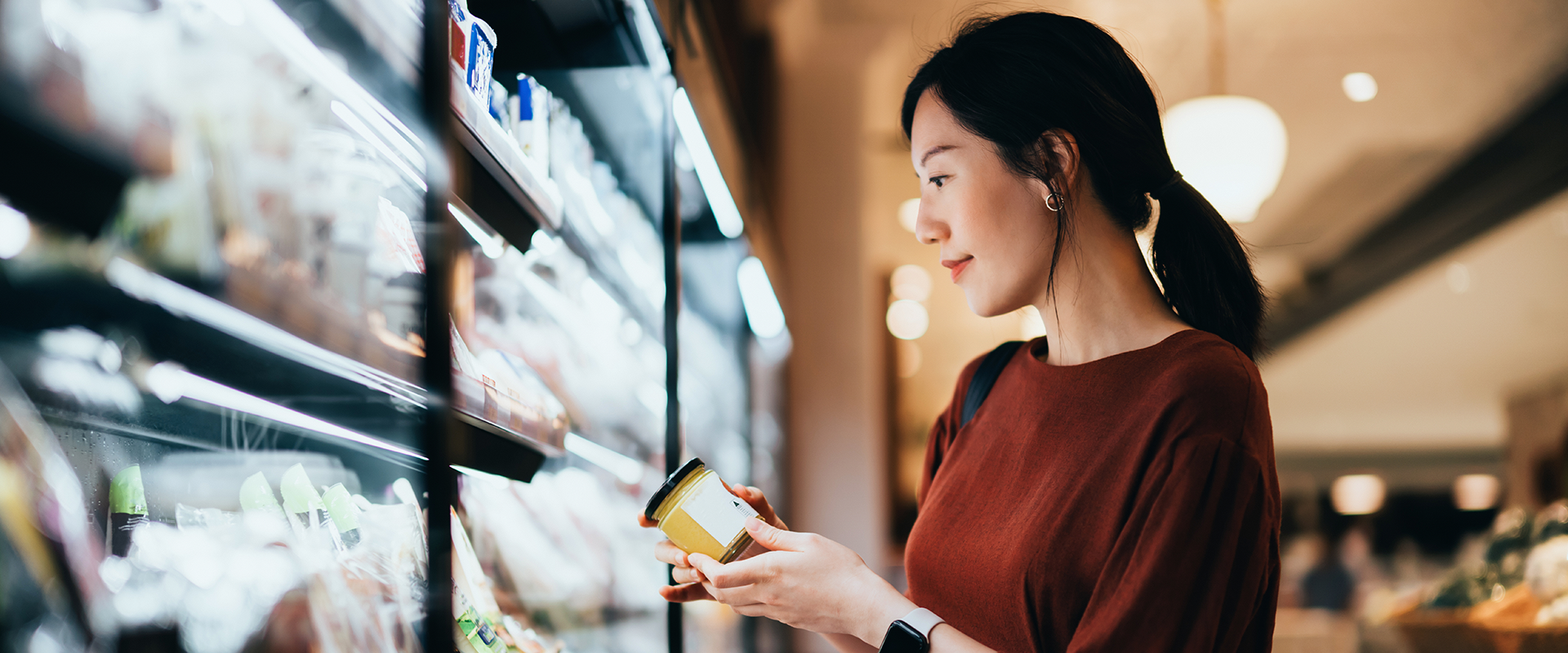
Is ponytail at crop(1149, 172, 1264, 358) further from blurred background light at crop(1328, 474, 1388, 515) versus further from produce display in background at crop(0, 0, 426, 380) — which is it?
blurred background light at crop(1328, 474, 1388, 515)

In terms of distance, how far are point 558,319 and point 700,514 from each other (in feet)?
2.85

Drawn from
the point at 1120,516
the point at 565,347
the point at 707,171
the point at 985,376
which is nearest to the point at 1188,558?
the point at 1120,516

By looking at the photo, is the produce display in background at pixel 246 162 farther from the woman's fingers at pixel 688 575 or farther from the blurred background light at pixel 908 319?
the blurred background light at pixel 908 319

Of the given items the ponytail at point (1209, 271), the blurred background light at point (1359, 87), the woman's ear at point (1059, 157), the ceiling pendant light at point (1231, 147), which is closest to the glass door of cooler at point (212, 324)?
the woman's ear at point (1059, 157)

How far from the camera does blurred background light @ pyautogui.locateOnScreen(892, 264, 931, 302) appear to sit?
646 cm

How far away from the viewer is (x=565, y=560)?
184 centimetres

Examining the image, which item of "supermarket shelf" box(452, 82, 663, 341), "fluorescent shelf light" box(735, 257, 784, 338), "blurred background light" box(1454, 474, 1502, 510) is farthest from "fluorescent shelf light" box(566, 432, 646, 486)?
"blurred background light" box(1454, 474, 1502, 510)

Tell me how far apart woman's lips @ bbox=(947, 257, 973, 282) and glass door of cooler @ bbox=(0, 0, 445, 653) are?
0.63 metres

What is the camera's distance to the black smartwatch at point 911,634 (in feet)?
3.33

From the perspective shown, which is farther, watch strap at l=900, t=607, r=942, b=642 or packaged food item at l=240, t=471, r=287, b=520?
watch strap at l=900, t=607, r=942, b=642

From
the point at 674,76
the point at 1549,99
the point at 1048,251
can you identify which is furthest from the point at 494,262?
the point at 1549,99

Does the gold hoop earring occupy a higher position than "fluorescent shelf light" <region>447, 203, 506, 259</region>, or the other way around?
"fluorescent shelf light" <region>447, 203, 506, 259</region>

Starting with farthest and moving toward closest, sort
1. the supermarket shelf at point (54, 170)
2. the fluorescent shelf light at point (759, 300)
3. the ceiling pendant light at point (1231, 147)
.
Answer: the ceiling pendant light at point (1231, 147), the fluorescent shelf light at point (759, 300), the supermarket shelf at point (54, 170)

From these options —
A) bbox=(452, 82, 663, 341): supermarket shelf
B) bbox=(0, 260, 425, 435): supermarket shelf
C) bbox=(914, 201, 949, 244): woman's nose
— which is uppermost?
bbox=(452, 82, 663, 341): supermarket shelf
